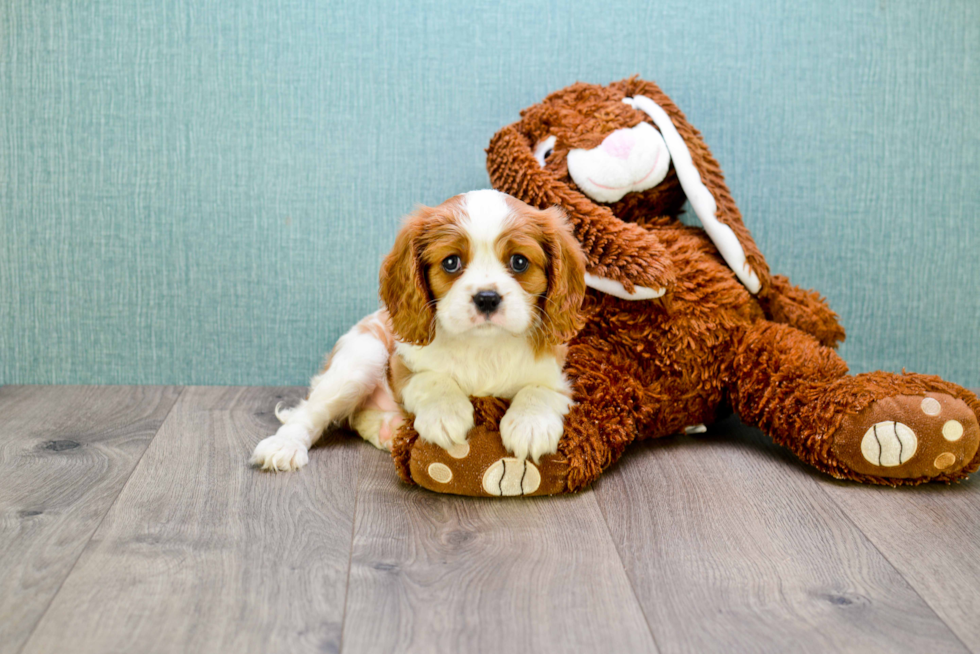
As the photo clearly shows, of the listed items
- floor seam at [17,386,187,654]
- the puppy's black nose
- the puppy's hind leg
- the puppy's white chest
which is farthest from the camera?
the puppy's hind leg

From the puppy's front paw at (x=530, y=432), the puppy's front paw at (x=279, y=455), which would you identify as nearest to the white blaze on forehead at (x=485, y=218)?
the puppy's front paw at (x=530, y=432)

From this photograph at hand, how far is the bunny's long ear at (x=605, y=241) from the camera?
6.07 ft

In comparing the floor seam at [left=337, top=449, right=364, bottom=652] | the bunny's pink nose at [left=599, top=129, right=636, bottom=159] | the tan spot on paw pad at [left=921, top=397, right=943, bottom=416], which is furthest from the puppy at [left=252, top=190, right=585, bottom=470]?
the tan spot on paw pad at [left=921, top=397, right=943, bottom=416]

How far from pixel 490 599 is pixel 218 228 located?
1.51 metres

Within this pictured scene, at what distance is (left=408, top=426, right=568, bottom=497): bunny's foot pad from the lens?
5.47 ft

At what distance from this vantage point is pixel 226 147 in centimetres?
235

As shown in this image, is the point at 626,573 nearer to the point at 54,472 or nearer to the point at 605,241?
the point at 605,241

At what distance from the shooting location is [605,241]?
188 cm

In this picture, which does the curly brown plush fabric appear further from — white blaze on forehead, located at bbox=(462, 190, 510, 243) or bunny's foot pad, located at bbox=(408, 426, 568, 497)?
white blaze on forehead, located at bbox=(462, 190, 510, 243)

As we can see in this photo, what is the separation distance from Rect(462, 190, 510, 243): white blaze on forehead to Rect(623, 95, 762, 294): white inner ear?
0.55 metres

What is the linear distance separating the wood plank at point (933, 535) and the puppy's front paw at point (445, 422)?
0.77 m

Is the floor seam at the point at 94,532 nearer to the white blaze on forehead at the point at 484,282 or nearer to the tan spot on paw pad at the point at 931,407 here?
the white blaze on forehead at the point at 484,282

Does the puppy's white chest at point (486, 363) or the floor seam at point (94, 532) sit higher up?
the puppy's white chest at point (486, 363)

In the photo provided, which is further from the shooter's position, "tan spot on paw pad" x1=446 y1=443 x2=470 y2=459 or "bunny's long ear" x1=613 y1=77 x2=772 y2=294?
"bunny's long ear" x1=613 y1=77 x2=772 y2=294
